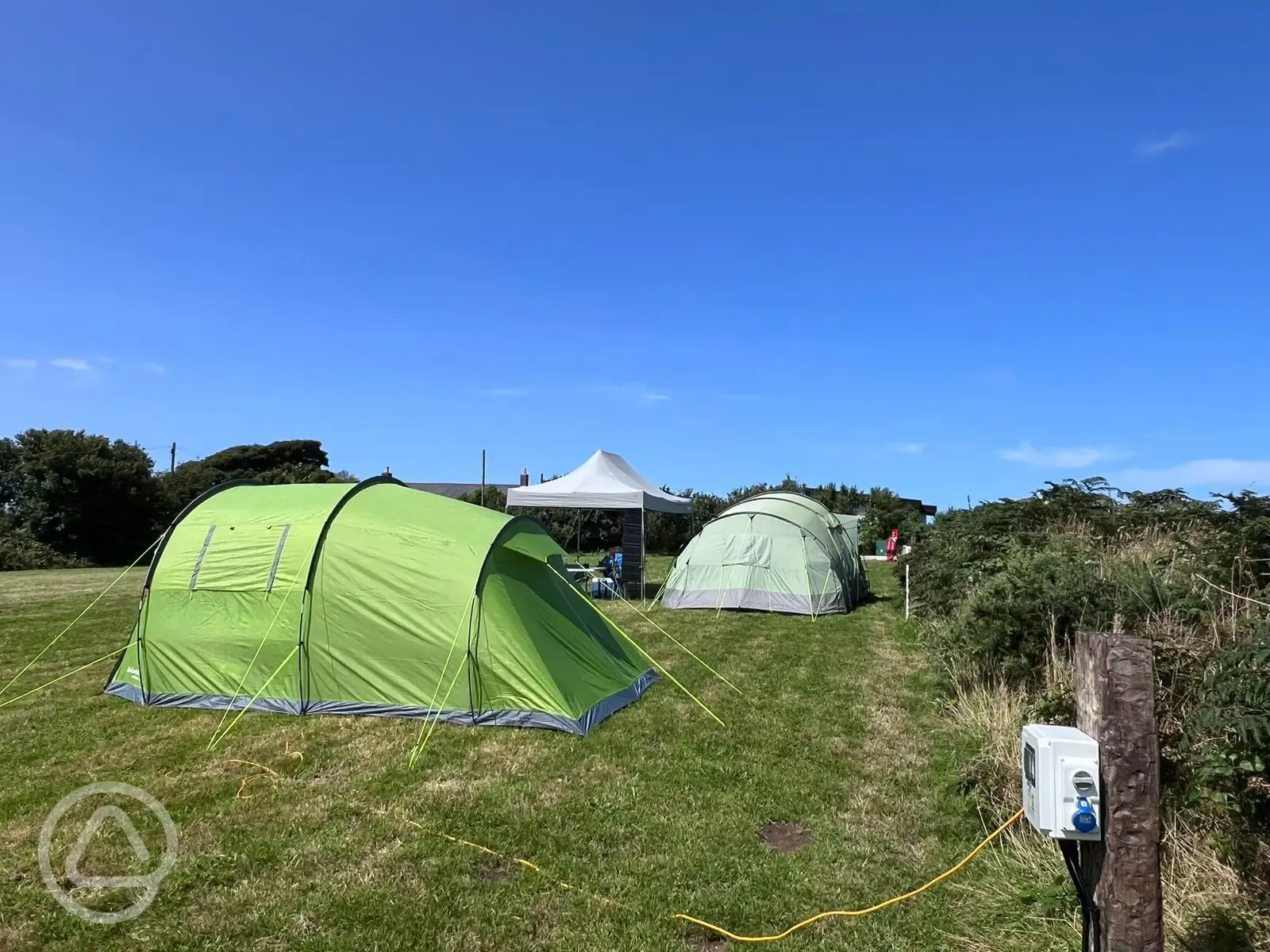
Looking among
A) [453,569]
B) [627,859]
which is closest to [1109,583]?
[627,859]

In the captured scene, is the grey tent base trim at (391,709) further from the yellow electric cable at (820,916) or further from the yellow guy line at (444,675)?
the yellow electric cable at (820,916)

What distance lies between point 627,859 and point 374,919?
1.35 m

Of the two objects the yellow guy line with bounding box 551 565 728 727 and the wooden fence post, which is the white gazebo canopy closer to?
the yellow guy line with bounding box 551 565 728 727

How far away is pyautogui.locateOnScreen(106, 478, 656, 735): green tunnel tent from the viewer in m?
7.04

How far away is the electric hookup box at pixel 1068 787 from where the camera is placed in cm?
259

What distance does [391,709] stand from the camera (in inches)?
279

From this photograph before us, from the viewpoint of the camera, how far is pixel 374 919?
12.7 ft

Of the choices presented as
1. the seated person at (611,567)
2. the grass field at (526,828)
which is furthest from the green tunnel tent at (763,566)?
the grass field at (526,828)

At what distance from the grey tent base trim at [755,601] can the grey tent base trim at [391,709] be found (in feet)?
23.5

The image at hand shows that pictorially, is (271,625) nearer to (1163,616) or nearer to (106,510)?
(1163,616)

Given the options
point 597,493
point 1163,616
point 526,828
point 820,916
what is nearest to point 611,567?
point 597,493

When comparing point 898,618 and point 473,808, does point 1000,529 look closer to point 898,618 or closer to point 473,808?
point 898,618

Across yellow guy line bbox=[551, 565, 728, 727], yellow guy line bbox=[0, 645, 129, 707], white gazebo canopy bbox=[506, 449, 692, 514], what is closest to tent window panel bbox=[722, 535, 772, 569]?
white gazebo canopy bbox=[506, 449, 692, 514]

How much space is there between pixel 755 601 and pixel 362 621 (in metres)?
8.88
